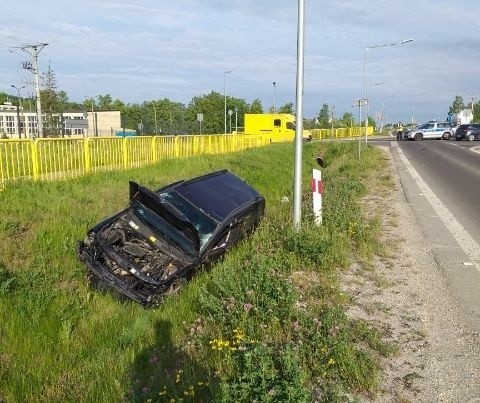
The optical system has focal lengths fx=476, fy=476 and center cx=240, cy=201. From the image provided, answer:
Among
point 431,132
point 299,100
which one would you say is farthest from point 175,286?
point 431,132

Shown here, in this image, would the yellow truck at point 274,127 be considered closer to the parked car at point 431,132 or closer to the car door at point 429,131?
the parked car at point 431,132

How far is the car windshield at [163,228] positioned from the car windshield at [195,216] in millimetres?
173

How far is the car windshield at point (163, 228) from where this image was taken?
5711mm

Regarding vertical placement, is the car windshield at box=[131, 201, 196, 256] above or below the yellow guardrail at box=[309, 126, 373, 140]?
below

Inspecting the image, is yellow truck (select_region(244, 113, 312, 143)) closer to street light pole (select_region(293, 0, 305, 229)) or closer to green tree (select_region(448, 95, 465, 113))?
street light pole (select_region(293, 0, 305, 229))

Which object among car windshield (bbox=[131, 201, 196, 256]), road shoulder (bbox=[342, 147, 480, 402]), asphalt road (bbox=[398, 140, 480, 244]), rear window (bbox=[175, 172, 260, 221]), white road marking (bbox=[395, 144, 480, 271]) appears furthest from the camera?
asphalt road (bbox=[398, 140, 480, 244])

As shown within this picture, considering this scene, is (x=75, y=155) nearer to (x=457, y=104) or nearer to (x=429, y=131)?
(x=429, y=131)

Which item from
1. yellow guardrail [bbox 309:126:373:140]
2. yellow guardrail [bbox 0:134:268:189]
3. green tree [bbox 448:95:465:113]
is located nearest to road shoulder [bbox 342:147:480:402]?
yellow guardrail [bbox 0:134:268:189]

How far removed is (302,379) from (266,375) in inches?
9.2

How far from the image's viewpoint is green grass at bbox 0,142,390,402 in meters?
3.38

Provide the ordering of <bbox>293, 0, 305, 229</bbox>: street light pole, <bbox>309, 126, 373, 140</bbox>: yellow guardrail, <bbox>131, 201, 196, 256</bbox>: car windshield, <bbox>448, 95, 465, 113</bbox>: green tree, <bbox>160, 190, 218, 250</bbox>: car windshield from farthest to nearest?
<bbox>448, 95, 465, 113</bbox>: green tree → <bbox>309, 126, 373, 140</bbox>: yellow guardrail → <bbox>293, 0, 305, 229</bbox>: street light pole → <bbox>160, 190, 218, 250</bbox>: car windshield → <bbox>131, 201, 196, 256</bbox>: car windshield

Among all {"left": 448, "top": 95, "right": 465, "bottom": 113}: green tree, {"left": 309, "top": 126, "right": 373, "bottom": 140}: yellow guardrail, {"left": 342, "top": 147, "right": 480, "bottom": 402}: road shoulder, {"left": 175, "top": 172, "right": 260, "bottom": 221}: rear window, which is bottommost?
{"left": 342, "top": 147, "right": 480, "bottom": 402}: road shoulder

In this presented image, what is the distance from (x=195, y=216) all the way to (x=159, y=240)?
1.95 ft

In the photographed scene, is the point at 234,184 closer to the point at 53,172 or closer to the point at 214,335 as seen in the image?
the point at 214,335
